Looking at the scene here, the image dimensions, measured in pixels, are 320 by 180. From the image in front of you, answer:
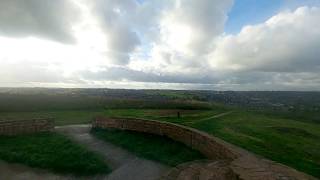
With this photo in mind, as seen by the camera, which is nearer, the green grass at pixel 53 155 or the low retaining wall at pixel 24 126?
the green grass at pixel 53 155

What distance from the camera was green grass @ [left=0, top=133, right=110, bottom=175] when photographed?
42.1 ft

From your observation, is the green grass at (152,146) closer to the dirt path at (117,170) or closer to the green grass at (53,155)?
the dirt path at (117,170)

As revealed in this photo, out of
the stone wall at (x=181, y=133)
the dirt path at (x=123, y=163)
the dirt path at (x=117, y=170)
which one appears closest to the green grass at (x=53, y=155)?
the dirt path at (x=117, y=170)

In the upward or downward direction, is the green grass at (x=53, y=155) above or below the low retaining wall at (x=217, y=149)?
below

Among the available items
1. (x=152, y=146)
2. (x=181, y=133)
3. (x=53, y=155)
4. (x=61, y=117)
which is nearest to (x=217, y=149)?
(x=181, y=133)

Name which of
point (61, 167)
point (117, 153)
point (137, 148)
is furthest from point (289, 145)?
point (61, 167)

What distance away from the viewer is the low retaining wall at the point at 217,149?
8.25 m

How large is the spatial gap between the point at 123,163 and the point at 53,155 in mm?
3463

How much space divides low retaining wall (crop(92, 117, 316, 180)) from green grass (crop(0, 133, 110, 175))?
13.2 ft

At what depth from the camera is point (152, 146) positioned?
51.2 ft

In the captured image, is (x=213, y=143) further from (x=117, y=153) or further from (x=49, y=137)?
(x=49, y=137)

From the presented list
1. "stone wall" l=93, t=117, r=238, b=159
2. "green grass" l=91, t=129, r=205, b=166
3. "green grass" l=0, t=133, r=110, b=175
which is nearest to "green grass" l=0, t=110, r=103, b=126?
"stone wall" l=93, t=117, r=238, b=159

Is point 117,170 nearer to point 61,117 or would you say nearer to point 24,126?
point 24,126

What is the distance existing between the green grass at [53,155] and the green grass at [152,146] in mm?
2303
